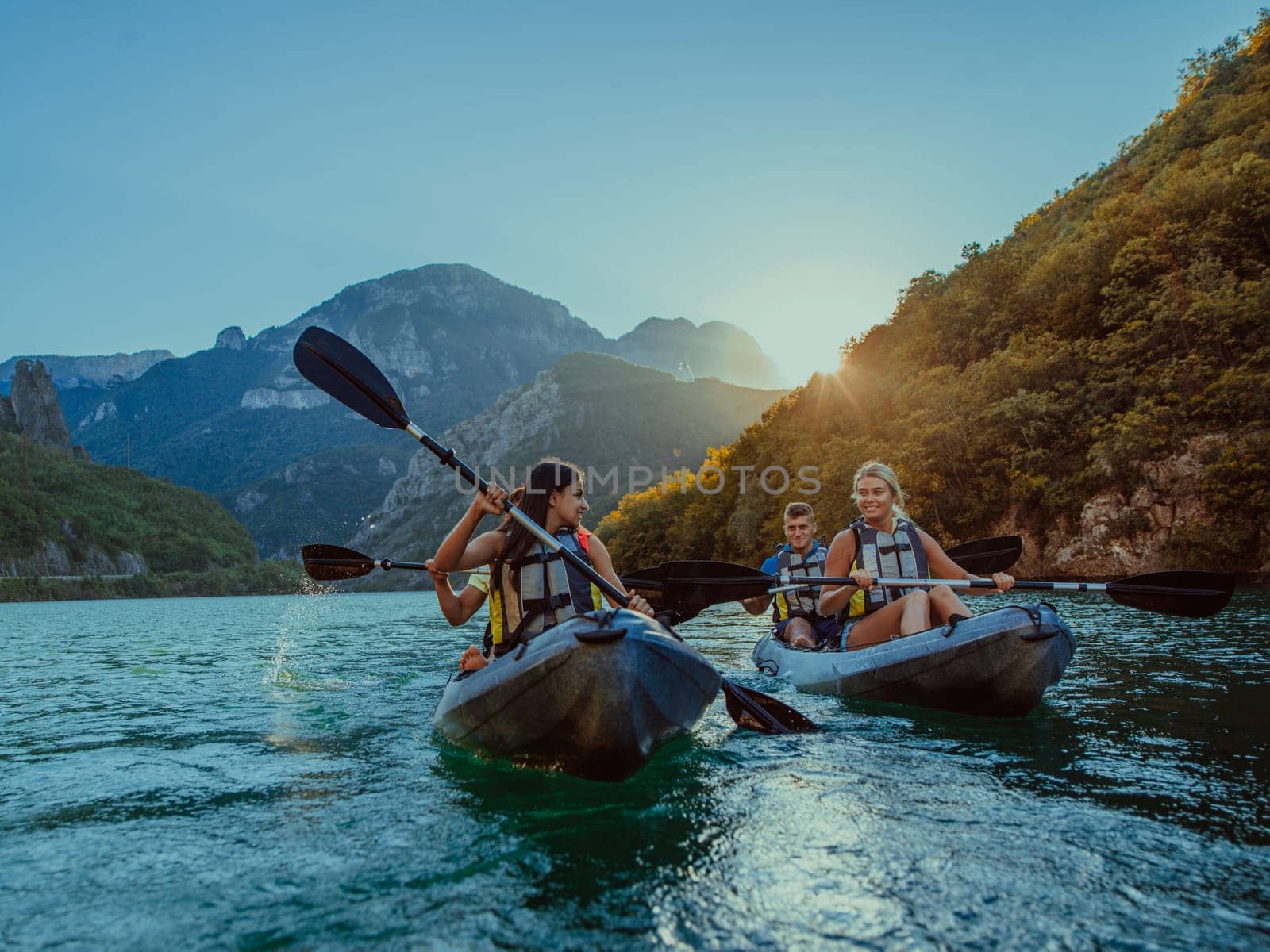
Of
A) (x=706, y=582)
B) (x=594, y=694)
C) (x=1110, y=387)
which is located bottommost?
(x=594, y=694)

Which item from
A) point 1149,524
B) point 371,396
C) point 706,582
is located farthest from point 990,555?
point 1149,524

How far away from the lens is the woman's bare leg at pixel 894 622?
694 centimetres

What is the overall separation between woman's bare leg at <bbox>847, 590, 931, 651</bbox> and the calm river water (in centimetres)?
75

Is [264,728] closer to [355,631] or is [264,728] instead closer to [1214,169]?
[355,631]

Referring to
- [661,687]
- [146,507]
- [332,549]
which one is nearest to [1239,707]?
[661,687]

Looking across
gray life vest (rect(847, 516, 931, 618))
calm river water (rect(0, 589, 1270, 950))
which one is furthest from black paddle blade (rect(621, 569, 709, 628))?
gray life vest (rect(847, 516, 931, 618))

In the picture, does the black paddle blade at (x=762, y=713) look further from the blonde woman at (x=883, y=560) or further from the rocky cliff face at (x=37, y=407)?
the rocky cliff face at (x=37, y=407)

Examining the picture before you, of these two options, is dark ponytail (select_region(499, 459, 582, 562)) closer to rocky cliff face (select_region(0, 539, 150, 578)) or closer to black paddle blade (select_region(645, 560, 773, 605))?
black paddle blade (select_region(645, 560, 773, 605))

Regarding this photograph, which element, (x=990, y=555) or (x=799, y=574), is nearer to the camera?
(x=990, y=555)

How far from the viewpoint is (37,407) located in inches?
6270

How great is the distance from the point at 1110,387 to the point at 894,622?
90.7 ft

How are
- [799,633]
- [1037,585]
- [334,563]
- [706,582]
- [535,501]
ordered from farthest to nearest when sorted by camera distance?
[799,633] → [334,563] → [706,582] → [1037,585] → [535,501]

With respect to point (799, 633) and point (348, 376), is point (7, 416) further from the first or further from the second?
point (799, 633)

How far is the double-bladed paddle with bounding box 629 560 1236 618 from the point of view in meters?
6.86
